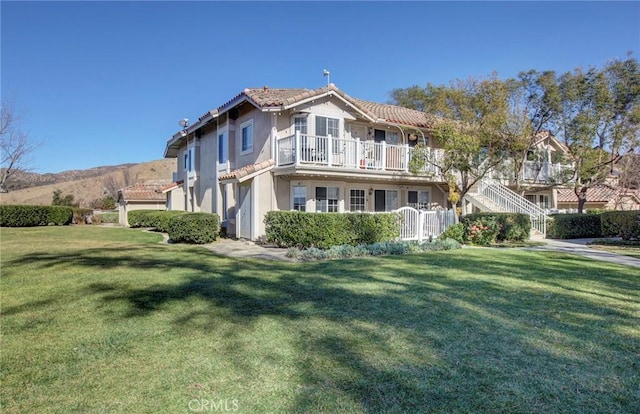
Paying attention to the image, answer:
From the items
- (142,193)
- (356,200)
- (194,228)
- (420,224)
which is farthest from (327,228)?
(142,193)

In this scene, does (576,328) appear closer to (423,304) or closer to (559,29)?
(423,304)

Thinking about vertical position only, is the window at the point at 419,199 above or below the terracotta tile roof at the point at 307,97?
below

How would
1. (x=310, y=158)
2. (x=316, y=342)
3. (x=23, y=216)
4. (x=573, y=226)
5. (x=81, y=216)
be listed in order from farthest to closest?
(x=81, y=216) < (x=23, y=216) < (x=573, y=226) < (x=310, y=158) < (x=316, y=342)

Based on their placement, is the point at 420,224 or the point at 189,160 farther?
the point at 189,160

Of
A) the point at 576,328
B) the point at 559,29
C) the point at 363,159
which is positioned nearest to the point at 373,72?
the point at 363,159

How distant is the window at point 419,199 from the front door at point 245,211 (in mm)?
9145

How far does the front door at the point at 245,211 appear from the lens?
17.1 m

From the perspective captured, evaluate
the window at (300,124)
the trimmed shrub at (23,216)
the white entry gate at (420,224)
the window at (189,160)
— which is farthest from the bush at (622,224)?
the trimmed shrub at (23,216)

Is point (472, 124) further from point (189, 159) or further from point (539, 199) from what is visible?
point (189, 159)

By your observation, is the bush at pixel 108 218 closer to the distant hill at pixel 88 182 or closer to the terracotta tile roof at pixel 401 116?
the distant hill at pixel 88 182

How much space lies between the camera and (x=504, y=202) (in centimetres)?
2066

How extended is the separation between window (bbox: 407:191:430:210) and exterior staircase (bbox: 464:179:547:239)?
2220 millimetres

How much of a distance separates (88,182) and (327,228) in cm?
7273

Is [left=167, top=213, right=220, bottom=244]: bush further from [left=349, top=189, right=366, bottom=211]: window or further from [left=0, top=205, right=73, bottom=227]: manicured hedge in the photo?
[left=0, top=205, right=73, bottom=227]: manicured hedge
